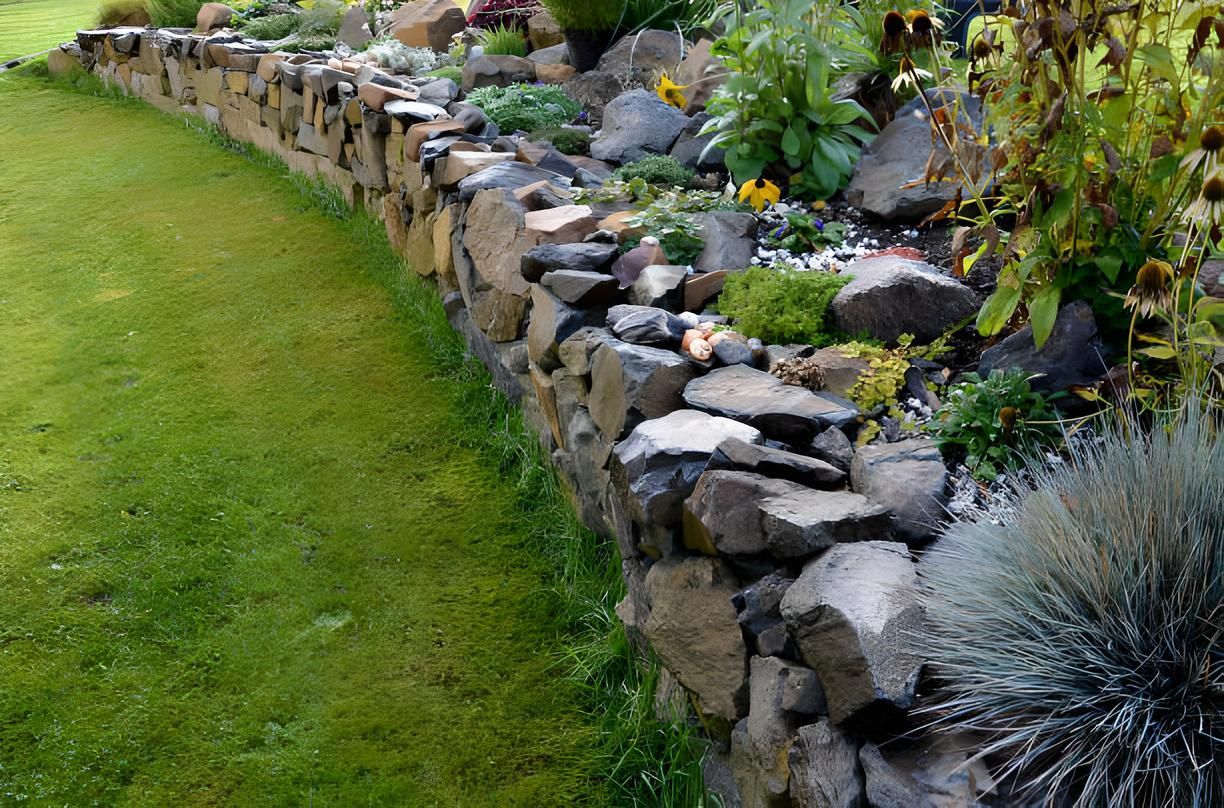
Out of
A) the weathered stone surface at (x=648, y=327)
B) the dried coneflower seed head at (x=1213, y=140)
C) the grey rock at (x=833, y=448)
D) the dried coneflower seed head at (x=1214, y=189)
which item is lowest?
the grey rock at (x=833, y=448)

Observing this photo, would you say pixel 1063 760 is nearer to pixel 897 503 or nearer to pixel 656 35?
pixel 897 503

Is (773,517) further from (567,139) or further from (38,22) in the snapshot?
(38,22)

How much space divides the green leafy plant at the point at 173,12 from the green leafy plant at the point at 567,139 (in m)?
5.80

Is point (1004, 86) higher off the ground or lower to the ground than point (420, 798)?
higher

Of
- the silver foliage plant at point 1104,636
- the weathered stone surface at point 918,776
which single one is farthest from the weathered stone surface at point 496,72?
the weathered stone surface at point 918,776

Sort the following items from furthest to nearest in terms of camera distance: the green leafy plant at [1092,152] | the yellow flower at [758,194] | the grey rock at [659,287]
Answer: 1. the yellow flower at [758,194]
2. the grey rock at [659,287]
3. the green leafy plant at [1092,152]

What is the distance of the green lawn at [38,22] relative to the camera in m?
11.1

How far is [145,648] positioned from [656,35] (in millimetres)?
4315

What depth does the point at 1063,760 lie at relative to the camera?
1.66 meters

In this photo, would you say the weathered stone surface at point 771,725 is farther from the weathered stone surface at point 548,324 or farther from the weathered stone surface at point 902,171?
the weathered stone surface at point 902,171

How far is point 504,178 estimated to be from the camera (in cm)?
433

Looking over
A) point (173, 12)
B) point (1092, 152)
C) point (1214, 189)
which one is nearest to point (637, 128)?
point (1092, 152)

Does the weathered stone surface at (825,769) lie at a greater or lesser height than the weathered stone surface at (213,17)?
lesser

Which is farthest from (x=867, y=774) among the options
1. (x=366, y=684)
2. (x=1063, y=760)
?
(x=366, y=684)
